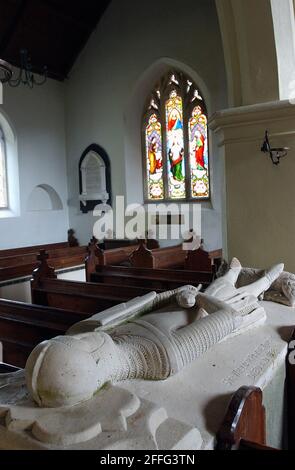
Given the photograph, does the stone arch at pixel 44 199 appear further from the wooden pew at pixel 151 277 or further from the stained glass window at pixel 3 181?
the wooden pew at pixel 151 277

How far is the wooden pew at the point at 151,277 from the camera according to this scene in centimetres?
372

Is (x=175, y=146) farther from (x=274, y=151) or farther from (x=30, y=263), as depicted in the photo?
(x=274, y=151)

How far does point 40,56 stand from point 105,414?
7.90m

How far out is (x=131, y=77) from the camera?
24.8ft

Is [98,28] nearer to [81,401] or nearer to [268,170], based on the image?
[268,170]

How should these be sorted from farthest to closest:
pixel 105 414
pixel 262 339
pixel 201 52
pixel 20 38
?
pixel 20 38 → pixel 201 52 → pixel 262 339 → pixel 105 414

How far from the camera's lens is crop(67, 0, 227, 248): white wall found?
6711 mm

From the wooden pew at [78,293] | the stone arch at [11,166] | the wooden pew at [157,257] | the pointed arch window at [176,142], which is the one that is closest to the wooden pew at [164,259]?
the wooden pew at [157,257]

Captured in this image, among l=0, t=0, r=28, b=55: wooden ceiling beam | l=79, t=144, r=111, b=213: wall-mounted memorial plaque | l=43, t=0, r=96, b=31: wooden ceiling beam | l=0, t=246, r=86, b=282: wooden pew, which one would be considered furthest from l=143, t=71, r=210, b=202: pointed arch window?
l=0, t=0, r=28, b=55: wooden ceiling beam

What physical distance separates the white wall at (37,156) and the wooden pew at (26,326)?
4.96 metres

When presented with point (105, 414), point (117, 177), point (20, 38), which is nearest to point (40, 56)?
point (20, 38)

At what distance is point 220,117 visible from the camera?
10.6ft

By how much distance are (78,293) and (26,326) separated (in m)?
0.84

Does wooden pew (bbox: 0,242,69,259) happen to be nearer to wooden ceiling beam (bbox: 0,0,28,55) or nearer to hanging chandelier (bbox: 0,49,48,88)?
hanging chandelier (bbox: 0,49,48,88)
